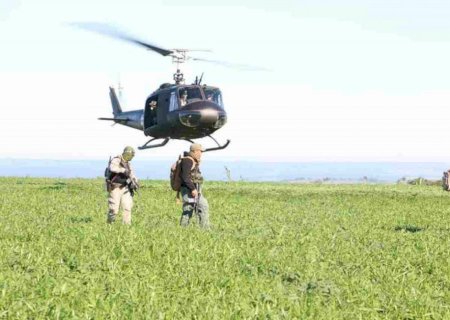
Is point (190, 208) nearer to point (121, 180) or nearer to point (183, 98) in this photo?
point (121, 180)

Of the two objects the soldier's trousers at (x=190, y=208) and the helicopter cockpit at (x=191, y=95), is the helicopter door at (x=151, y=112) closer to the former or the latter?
the helicopter cockpit at (x=191, y=95)

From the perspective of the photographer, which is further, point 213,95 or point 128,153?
point 213,95

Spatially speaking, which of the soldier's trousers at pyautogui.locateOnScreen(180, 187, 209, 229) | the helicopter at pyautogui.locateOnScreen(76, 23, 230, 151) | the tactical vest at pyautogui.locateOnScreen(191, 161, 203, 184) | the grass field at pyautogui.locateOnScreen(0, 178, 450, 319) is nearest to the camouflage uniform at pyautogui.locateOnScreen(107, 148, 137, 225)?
the grass field at pyautogui.locateOnScreen(0, 178, 450, 319)

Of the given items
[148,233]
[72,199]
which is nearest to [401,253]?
[148,233]

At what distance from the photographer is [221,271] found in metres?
9.91

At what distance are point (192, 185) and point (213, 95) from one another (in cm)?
1625

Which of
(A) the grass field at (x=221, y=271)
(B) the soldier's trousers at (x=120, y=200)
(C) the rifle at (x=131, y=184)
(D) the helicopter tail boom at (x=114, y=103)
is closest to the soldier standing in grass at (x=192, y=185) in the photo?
(A) the grass field at (x=221, y=271)

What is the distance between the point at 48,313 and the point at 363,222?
44.3 feet

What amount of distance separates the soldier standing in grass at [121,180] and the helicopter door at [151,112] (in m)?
17.0

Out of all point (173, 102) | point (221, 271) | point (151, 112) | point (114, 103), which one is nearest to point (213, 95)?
point (173, 102)

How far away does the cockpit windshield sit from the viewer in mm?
31328

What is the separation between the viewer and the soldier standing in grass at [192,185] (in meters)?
15.6

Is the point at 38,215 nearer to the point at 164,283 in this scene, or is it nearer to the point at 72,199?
the point at 72,199

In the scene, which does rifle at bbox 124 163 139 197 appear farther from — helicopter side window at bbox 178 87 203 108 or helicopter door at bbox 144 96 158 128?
helicopter door at bbox 144 96 158 128
